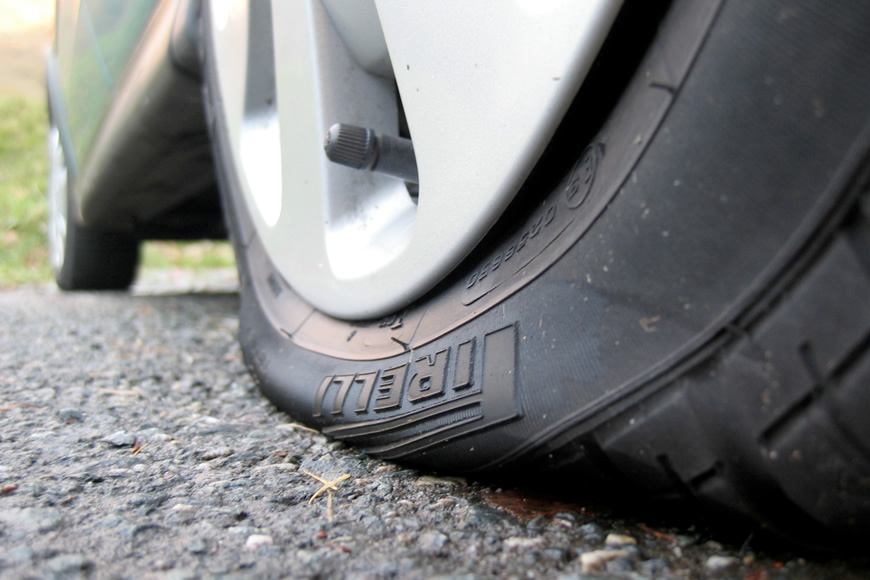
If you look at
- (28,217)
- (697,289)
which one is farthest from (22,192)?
(697,289)

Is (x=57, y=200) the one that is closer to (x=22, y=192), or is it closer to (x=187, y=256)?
(x=187, y=256)

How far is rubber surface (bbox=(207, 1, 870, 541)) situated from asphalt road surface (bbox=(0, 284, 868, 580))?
7 centimetres

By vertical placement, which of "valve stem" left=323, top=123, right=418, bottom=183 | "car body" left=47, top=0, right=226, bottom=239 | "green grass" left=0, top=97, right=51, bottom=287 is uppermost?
"valve stem" left=323, top=123, right=418, bottom=183

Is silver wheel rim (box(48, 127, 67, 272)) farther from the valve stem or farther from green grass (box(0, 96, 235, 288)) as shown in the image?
the valve stem

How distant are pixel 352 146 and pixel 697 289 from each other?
52cm

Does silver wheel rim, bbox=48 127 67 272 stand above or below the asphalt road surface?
below

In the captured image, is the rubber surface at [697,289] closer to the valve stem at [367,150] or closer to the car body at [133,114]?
the valve stem at [367,150]

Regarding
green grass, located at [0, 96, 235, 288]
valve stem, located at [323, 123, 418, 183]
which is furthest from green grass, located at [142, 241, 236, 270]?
valve stem, located at [323, 123, 418, 183]

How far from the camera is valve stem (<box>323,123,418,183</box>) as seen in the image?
0.89 metres

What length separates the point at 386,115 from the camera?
41.1 inches

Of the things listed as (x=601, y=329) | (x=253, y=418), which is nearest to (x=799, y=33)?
(x=601, y=329)

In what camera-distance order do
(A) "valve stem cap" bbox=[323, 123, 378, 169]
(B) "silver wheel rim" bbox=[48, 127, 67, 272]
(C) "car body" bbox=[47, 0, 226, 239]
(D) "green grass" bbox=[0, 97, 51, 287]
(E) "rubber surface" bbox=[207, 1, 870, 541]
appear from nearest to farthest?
1. (E) "rubber surface" bbox=[207, 1, 870, 541]
2. (A) "valve stem cap" bbox=[323, 123, 378, 169]
3. (C) "car body" bbox=[47, 0, 226, 239]
4. (B) "silver wheel rim" bbox=[48, 127, 67, 272]
5. (D) "green grass" bbox=[0, 97, 51, 287]

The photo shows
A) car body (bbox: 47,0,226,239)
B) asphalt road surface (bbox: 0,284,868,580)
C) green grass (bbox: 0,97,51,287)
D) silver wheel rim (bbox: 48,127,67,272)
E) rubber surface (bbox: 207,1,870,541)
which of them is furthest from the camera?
green grass (bbox: 0,97,51,287)

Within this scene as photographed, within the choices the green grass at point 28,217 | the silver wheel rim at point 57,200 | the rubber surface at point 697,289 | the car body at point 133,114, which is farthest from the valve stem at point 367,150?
the green grass at point 28,217
